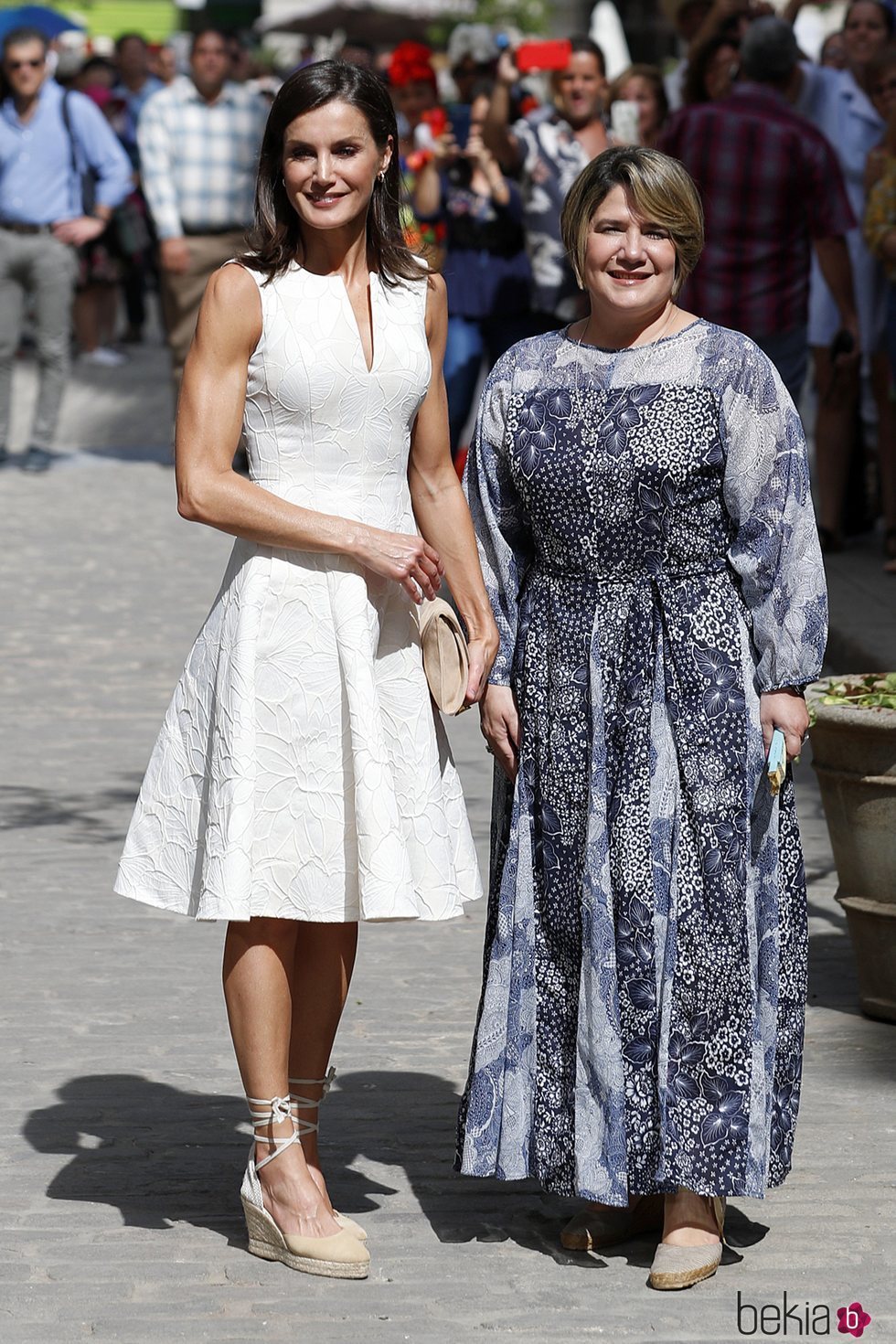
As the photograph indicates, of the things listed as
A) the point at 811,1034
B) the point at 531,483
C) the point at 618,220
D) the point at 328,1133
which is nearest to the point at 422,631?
the point at 531,483

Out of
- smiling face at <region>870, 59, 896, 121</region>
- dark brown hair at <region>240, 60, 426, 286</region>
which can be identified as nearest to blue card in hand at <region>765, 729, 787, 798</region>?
dark brown hair at <region>240, 60, 426, 286</region>

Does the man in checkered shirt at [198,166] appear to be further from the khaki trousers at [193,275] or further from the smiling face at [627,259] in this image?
the smiling face at [627,259]

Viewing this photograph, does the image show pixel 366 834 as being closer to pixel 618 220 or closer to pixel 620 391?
pixel 620 391

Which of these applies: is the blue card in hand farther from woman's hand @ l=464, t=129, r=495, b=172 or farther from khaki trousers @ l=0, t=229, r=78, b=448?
khaki trousers @ l=0, t=229, r=78, b=448

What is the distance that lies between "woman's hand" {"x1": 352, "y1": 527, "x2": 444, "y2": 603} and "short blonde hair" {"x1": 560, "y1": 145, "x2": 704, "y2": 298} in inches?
21.4

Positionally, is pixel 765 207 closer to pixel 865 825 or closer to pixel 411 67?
pixel 411 67

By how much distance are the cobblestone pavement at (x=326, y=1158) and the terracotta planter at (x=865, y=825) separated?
0.16m

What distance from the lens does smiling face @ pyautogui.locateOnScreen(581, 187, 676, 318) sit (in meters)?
3.67

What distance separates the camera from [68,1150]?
4.32 m

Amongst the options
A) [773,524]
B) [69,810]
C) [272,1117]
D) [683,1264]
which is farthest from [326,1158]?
[69,810]

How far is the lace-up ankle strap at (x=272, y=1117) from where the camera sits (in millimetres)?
3799

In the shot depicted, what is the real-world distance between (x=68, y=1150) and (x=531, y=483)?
1.63 meters

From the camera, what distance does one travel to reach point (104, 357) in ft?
65.5

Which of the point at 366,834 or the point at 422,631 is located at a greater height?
the point at 422,631
